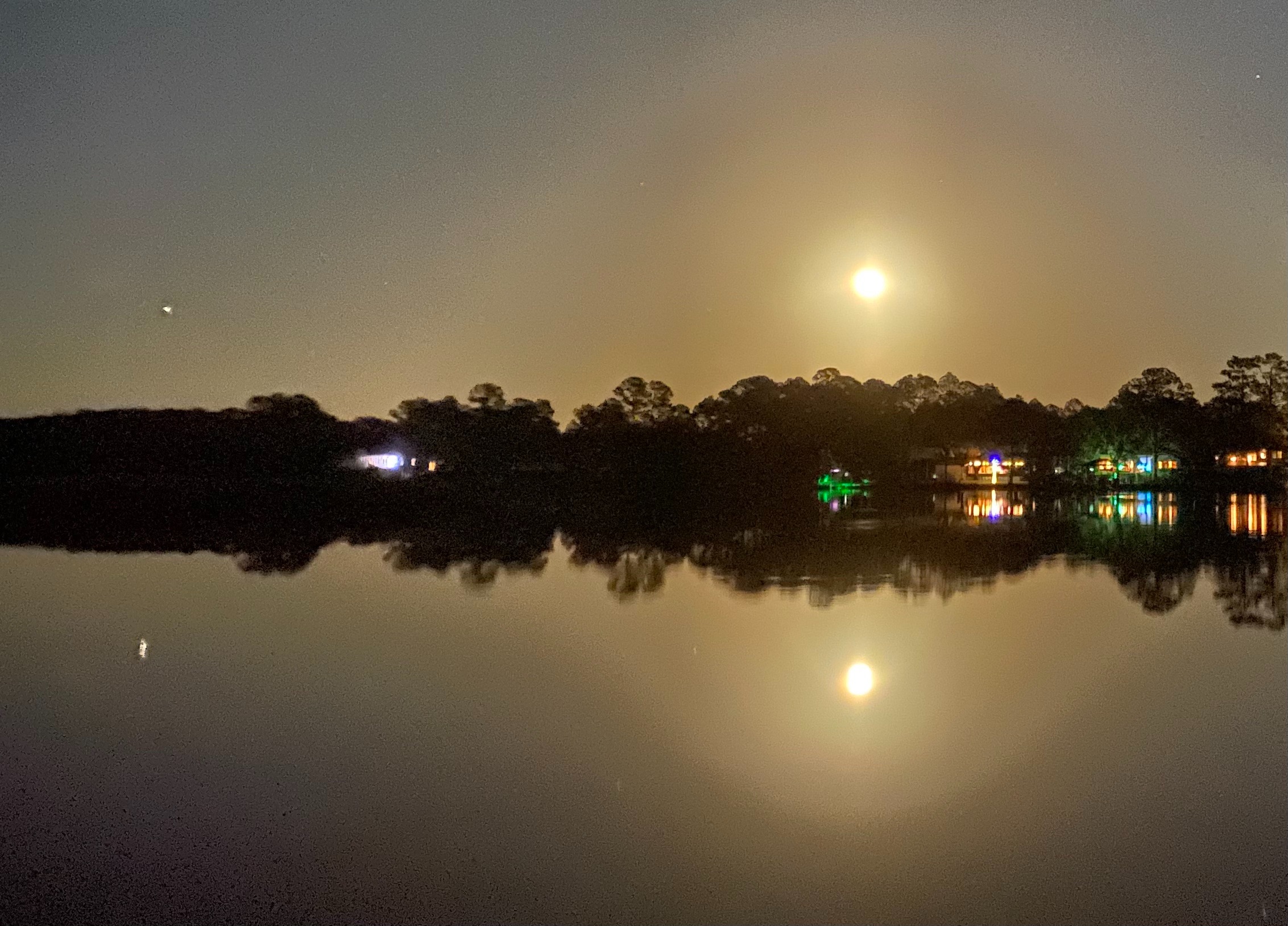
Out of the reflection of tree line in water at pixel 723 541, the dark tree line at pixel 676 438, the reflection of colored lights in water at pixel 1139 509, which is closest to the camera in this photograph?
the reflection of tree line in water at pixel 723 541

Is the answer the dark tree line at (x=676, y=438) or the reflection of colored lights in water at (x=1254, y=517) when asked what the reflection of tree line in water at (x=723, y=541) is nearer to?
the reflection of colored lights in water at (x=1254, y=517)

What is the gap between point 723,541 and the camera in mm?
29422

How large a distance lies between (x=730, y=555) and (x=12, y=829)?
1866 centimetres

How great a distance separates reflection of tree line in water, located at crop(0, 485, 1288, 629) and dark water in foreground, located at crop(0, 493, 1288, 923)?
1.02m

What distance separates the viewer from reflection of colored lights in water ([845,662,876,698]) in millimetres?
10711

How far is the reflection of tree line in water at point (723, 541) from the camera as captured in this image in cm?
1969

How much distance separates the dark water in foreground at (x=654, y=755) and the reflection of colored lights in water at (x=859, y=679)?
0.14 m

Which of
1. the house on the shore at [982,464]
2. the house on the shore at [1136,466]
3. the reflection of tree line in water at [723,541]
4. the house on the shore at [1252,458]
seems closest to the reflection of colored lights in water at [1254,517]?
the reflection of tree line in water at [723,541]

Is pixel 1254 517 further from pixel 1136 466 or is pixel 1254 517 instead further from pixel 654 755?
pixel 1136 466

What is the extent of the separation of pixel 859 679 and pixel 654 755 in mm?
3020

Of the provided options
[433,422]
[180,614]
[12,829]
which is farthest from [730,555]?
[433,422]

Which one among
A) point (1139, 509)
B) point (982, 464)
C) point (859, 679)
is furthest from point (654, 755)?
point (982, 464)

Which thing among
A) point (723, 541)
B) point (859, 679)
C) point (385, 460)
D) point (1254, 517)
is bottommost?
point (859, 679)

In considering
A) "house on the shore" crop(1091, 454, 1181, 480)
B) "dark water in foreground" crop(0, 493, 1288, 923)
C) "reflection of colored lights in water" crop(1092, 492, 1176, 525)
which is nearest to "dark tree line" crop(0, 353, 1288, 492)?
"house on the shore" crop(1091, 454, 1181, 480)
